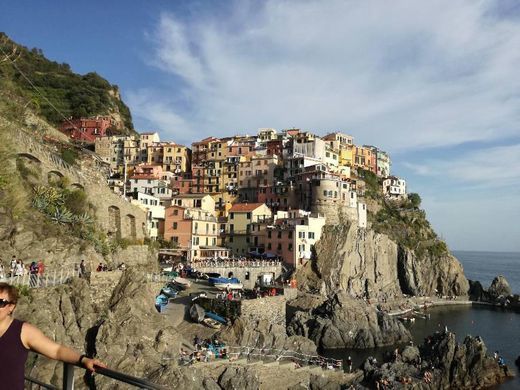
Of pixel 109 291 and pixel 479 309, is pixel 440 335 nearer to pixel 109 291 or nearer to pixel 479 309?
pixel 109 291

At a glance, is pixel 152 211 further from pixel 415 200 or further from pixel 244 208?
pixel 415 200

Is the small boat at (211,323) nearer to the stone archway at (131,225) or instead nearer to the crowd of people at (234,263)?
the stone archway at (131,225)

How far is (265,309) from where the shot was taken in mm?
39938

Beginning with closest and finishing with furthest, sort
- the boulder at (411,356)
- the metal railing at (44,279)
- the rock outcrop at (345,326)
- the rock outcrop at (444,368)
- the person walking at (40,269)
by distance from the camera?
the metal railing at (44,279), the person walking at (40,269), the rock outcrop at (444,368), the boulder at (411,356), the rock outcrop at (345,326)

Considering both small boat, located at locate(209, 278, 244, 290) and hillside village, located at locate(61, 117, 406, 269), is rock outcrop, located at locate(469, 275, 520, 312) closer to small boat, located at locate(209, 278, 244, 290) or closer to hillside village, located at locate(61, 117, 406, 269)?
hillside village, located at locate(61, 117, 406, 269)

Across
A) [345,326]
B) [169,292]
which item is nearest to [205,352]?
[169,292]

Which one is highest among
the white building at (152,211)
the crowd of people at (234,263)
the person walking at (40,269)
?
the white building at (152,211)

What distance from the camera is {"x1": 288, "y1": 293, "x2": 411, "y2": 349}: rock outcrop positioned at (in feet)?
144

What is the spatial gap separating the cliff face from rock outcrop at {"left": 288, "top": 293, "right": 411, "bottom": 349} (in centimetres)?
925

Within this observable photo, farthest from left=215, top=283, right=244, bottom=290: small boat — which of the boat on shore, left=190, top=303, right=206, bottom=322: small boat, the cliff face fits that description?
the cliff face

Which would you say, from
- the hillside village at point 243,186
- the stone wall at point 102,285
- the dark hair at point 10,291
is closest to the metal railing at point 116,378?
the dark hair at point 10,291

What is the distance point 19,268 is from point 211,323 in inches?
592

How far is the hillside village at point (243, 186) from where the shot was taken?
6262 centimetres

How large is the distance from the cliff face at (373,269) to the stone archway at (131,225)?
25.1 metres
